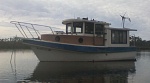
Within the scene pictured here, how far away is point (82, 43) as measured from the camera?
62.6 ft

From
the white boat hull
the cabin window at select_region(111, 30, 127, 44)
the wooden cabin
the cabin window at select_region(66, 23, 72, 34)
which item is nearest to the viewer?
the white boat hull

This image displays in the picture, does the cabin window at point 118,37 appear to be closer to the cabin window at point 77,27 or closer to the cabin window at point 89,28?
the cabin window at point 89,28

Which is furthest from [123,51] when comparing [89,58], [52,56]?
[52,56]

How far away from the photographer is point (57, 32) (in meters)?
19.7

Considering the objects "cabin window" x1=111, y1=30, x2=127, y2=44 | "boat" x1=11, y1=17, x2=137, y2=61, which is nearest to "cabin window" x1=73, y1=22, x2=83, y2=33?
"boat" x1=11, y1=17, x2=137, y2=61

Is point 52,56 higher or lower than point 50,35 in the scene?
lower

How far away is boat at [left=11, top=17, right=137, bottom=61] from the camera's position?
18.3 metres

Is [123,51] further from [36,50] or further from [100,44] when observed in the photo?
[36,50]

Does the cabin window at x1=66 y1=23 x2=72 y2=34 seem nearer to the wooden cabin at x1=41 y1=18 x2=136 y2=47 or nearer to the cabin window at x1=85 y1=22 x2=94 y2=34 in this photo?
the wooden cabin at x1=41 y1=18 x2=136 y2=47

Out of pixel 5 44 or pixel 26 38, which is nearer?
pixel 26 38

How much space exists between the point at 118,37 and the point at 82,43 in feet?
12.7

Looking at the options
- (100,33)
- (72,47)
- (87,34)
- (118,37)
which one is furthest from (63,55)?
(118,37)

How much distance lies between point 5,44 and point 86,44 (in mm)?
37879

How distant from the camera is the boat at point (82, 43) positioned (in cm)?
1835
